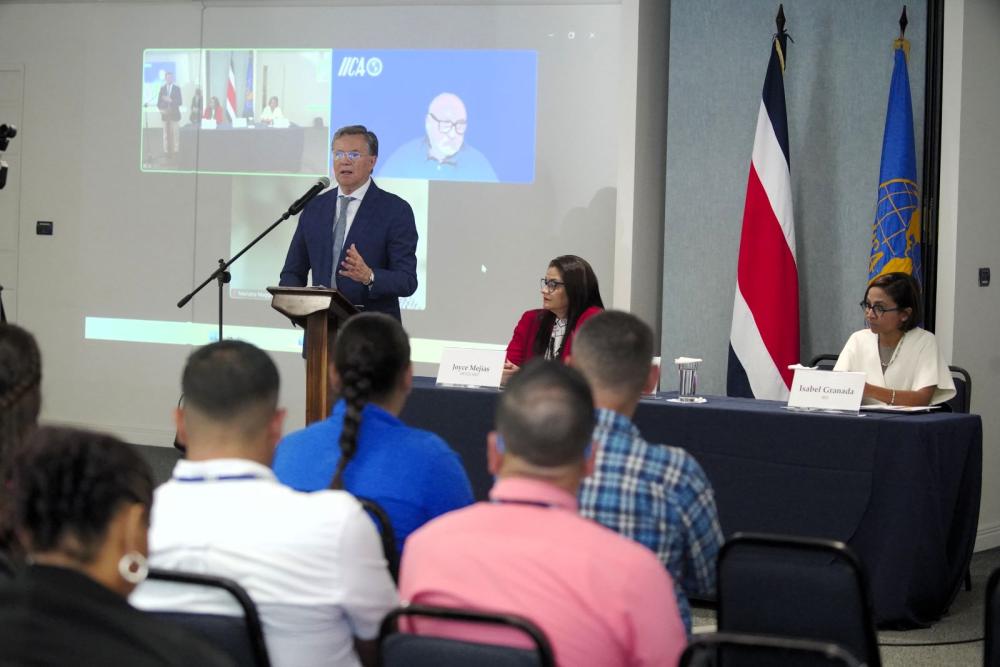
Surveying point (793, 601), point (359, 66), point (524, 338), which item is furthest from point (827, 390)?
point (359, 66)

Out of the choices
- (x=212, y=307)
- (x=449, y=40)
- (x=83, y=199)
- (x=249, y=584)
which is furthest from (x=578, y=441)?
(x=83, y=199)

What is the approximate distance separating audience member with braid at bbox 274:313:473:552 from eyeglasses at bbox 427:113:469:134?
14.3ft

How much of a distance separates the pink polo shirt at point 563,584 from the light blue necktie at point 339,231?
357cm

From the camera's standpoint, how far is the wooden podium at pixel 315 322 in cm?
419

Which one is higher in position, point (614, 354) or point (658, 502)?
point (614, 354)

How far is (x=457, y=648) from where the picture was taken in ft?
5.37

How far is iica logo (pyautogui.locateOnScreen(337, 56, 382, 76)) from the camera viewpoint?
698cm

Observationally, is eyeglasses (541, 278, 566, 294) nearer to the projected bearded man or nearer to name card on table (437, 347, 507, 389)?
name card on table (437, 347, 507, 389)

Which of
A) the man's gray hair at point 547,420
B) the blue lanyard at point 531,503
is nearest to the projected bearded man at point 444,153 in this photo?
the man's gray hair at point 547,420

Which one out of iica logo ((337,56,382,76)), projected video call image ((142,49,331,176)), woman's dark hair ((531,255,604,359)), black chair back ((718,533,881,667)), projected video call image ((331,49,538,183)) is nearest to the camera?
black chair back ((718,533,881,667))

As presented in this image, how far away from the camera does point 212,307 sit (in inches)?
295

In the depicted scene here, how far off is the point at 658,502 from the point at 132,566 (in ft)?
3.84

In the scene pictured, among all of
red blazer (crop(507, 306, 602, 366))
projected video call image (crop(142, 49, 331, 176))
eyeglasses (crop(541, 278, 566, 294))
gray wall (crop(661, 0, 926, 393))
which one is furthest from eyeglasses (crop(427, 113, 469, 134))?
eyeglasses (crop(541, 278, 566, 294))

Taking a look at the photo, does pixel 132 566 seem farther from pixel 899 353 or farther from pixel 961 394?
pixel 961 394
